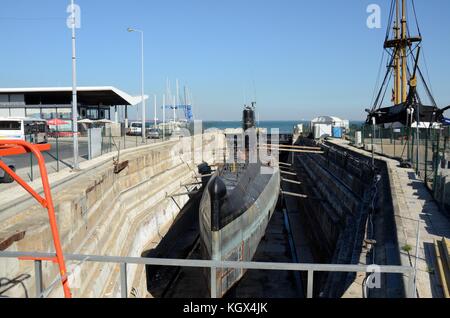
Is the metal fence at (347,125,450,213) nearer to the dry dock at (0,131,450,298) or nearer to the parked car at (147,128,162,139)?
the dry dock at (0,131,450,298)

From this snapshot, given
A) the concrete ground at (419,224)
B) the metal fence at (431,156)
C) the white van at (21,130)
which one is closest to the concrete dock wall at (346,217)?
the concrete ground at (419,224)

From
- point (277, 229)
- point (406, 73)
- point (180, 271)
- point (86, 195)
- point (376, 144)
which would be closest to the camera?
point (86, 195)

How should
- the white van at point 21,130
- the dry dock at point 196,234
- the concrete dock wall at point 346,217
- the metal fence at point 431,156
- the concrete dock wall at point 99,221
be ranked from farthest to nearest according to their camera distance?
the white van at point 21,130
the metal fence at point 431,156
the concrete dock wall at point 346,217
the concrete dock wall at point 99,221
the dry dock at point 196,234

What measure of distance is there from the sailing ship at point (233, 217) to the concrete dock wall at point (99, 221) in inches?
133

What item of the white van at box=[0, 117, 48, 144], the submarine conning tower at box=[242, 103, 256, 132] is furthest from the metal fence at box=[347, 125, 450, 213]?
the white van at box=[0, 117, 48, 144]

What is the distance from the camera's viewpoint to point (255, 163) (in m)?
26.3

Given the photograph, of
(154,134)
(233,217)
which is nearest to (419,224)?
(233,217)

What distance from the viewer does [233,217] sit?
50.0 feet

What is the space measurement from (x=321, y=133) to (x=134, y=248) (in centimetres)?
3755

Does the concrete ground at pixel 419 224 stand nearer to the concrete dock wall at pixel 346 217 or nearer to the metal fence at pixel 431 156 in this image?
the concrete dock wall at pixel 346 217

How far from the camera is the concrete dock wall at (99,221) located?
351 inches

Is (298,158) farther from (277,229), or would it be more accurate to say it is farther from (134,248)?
(134,248)

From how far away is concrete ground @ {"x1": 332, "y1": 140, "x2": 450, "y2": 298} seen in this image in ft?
26.7

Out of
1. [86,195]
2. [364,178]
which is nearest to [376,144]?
[364,178]
